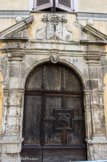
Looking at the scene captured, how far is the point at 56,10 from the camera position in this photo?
199 inches

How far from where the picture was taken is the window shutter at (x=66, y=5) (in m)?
4.95

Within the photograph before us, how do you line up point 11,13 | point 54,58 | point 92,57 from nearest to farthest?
point 54,58, point 92,57, point 11,13

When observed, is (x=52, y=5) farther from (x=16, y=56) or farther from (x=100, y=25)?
(x=16, y=56)

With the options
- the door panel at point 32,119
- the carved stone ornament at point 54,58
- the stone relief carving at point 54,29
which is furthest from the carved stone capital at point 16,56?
the door panel at point 32,119

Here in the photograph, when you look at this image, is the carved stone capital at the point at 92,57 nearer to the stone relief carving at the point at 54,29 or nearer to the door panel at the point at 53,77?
the stone relief carving at the point at 54,29

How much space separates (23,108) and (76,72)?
73.2 inches

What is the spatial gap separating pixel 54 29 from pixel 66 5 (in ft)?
3.72

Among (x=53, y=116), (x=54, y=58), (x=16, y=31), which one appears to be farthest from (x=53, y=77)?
(x=16, y=31)

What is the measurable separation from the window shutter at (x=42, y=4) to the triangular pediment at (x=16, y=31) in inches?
28.9

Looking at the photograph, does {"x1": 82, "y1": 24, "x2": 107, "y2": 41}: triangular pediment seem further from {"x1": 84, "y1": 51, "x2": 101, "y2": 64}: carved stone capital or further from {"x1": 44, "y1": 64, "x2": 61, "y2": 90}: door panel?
{"x1": 44, "y1": 64, "x2": 61, "y2": 90}: door panel

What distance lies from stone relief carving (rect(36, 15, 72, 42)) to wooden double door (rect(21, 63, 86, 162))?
33.4 inches

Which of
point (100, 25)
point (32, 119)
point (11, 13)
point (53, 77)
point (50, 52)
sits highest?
point (11, 13)

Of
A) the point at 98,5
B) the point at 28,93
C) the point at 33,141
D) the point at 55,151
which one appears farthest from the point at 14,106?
the point at 98,5

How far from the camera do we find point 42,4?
196 inches
